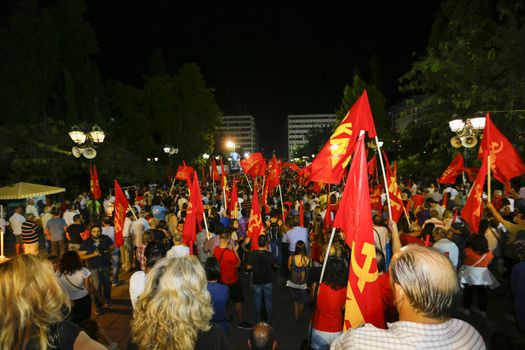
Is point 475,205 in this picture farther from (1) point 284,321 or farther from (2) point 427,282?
(2) point 427,282

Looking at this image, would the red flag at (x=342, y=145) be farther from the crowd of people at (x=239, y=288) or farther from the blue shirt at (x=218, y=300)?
the blue shirt at (x=218, y=300)

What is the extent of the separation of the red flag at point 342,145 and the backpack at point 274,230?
15.3ft

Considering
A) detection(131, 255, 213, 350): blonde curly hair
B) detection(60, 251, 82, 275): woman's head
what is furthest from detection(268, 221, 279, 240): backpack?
detection(131, 255, 213, 350): blonde curly hair

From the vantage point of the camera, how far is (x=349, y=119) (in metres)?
4.75

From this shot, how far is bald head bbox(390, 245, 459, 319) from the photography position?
1666mm

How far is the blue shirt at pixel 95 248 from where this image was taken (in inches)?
258

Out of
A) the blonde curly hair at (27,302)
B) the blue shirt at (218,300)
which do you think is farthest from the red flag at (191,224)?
the blonde curly hair at (27,302)

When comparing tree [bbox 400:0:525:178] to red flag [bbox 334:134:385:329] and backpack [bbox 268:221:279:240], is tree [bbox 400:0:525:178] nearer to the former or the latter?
backpack [bbox 268:221:279:240]

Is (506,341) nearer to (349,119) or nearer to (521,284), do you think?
(521,284)

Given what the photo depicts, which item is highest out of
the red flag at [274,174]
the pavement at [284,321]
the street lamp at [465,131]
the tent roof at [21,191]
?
the street lamp at [465,131]

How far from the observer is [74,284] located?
482 cm

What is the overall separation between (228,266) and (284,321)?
5.36ft

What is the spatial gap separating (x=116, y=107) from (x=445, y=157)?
99.3 ft

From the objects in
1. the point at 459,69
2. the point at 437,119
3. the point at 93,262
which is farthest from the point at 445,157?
the point at 93,262
